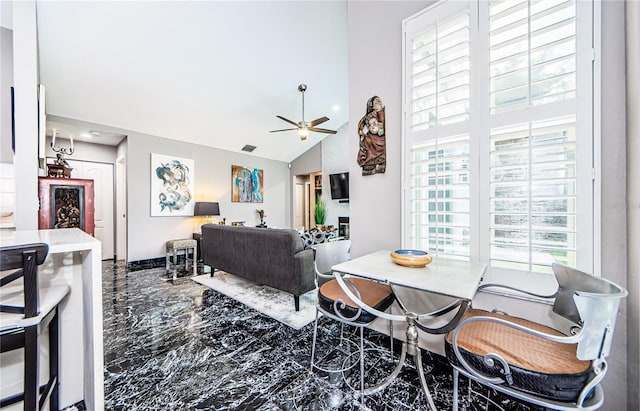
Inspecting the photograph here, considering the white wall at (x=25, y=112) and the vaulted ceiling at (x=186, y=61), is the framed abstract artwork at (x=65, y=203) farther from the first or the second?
the white wall at (x=25, y=112)

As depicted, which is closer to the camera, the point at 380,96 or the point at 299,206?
the point at 380,96

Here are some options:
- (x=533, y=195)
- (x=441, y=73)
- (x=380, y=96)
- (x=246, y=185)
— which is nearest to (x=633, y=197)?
(x=533, y=195)

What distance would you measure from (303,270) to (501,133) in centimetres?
210

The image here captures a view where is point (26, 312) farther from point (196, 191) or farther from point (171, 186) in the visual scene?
point (196, 191)

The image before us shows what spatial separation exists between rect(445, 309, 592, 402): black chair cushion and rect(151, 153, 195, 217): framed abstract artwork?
5.62 metres

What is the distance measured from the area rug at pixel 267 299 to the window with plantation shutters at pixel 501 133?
143cm

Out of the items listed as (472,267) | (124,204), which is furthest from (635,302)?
(124,204)

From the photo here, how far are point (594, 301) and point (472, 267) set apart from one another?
627 mm

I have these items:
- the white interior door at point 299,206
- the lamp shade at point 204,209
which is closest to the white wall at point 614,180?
the lamp shade at point 204,209

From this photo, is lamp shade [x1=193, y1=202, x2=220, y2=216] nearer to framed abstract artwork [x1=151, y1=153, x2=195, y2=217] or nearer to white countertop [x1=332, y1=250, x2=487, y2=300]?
framed abstract artwork [x1=151, y1=153, x2=195, y2=217]

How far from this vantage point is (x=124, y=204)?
4961 mm

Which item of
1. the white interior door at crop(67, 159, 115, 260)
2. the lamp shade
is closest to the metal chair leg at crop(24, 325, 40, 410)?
the lamp shade

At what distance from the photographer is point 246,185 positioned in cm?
666

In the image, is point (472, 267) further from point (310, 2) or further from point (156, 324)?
point (310, 2)
